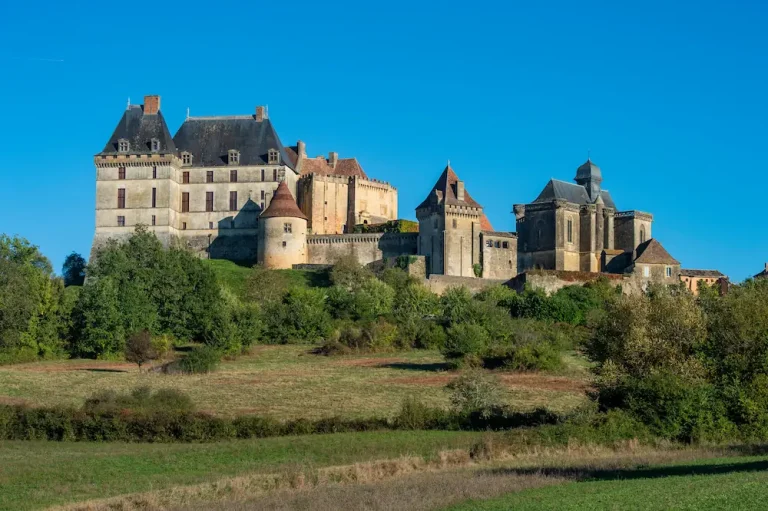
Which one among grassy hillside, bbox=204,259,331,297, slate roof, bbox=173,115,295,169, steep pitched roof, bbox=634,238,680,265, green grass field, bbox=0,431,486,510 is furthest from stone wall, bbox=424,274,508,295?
green grass field, bbox=0,431,486,510

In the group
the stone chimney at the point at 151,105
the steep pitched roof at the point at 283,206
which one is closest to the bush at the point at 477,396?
the steep pitched roof at the point at 283,206

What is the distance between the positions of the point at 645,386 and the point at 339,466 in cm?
857

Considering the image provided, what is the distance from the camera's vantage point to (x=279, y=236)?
7094 cm

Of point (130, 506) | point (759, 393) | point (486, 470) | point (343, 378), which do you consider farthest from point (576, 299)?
point (130, 506)

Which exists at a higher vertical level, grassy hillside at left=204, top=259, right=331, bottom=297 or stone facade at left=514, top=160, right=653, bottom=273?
stone facade at left=514, top=160, right=653, bottom=273

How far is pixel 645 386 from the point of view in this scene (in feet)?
92.3

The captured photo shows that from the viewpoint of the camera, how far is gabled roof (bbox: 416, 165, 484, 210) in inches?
2660

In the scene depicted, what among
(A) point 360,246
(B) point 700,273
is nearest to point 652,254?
(B) point 700,273

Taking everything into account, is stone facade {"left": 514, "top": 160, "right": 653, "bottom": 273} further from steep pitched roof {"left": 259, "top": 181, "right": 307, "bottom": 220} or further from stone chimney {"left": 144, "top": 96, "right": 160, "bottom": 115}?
stone chimney {"left": 144, "top": 96, "right": 160, "bottom": 115}

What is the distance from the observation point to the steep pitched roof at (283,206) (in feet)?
233

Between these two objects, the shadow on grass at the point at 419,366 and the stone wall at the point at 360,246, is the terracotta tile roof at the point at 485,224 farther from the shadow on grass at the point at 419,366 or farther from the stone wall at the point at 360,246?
the shadow on grass at the point at 419,366

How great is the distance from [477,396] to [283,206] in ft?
134

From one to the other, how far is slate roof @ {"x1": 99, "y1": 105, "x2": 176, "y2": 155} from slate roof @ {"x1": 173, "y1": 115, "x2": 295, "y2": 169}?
1374mm

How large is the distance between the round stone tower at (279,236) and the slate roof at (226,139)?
16.5 feet
